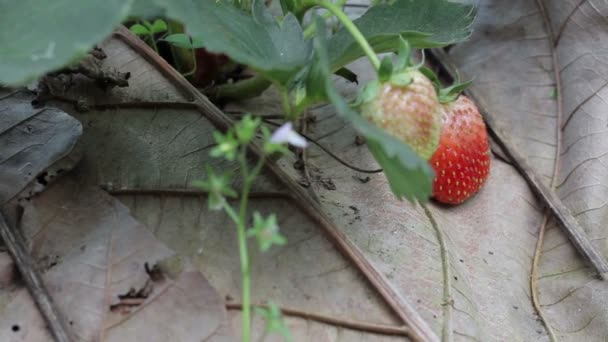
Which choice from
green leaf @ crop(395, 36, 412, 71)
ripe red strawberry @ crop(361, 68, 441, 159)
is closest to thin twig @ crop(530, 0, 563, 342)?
ripe red strawberry @ crop(361, 68, 441, 159)

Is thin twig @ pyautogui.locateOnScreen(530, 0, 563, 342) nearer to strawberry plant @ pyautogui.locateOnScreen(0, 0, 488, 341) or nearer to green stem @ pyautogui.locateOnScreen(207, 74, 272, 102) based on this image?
strawberry plant @ pyautogui.locateOnScreen(0, 0, 488, 341)

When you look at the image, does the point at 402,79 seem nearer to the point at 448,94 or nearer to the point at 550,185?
the point at 448,94

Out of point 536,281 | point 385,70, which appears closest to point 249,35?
point 385,70

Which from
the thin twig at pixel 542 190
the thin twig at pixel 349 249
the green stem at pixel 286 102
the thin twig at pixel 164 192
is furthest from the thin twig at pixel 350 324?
the thin twig at pixel 542 190

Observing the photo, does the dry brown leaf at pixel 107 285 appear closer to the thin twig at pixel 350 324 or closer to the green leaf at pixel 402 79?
the thin twig at pixel 350 324

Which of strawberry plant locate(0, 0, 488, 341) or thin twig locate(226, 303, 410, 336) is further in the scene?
thin twig locate(226, 303, 410, 336)
